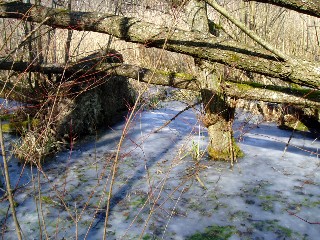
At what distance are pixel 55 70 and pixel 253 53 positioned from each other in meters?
2.96

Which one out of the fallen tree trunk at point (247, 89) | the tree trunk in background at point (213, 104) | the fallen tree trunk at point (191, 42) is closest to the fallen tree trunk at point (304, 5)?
the fallen tree trunk at point (191, 42)

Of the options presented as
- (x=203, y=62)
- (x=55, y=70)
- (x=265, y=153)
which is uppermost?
(x=203, y=62)

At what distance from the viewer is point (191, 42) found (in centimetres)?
327

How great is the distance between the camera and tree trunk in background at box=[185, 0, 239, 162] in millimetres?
3826

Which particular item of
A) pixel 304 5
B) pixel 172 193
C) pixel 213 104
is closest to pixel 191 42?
pixel 213 104

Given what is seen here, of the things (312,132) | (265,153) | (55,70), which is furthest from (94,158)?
(312,132)

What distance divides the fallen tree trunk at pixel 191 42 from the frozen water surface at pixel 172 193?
84 centimetres

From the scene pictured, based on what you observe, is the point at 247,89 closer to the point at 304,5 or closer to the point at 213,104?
the point at 213,104

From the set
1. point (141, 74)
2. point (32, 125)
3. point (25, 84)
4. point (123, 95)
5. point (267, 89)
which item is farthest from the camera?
point (123, 95)

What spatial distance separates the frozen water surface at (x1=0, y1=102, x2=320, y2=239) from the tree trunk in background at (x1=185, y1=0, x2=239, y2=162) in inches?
7.5

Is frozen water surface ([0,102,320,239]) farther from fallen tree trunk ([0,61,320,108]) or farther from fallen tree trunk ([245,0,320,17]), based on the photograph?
fallen tree trunk ([245,0,320,17])

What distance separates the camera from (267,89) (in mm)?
3807

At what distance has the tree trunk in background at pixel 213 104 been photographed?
3826 millimetres

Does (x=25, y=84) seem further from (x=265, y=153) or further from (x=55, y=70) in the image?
(x=265, y=153)
